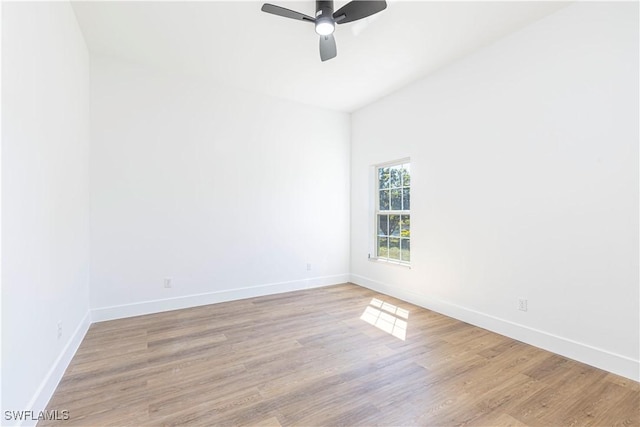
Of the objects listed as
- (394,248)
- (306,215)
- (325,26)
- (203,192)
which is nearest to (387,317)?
(394,248)

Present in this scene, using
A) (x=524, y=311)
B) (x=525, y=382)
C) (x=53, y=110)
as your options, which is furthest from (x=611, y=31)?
(x=53, y=110)

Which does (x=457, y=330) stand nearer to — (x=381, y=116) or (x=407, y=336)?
(x=407, y=336)

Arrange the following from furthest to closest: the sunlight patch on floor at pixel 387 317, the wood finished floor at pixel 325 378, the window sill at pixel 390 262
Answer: the window sill at pixel 390 262
the sunlight patch on floor at pixel 387 317
the wood finished floor at pixel 325 378

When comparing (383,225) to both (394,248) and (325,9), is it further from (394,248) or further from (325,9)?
(325,9)

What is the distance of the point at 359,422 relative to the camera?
5.60ft

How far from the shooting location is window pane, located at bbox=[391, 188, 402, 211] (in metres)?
4.33

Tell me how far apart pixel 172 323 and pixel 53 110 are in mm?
2239

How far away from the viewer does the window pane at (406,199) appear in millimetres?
4113

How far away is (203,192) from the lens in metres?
3.87

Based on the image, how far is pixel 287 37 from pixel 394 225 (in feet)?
9.24

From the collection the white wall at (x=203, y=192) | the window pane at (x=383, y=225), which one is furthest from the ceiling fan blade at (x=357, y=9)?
the window pane at (x=383, y=225)

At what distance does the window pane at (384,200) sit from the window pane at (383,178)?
0.31ft

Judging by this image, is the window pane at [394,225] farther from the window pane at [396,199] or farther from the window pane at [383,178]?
the window pane at [383,178]

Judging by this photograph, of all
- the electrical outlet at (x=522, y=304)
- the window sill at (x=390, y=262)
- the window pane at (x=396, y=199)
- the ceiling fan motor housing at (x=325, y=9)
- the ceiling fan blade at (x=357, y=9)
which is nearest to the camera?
the ceiling fan blade at (x=357, y=9)
